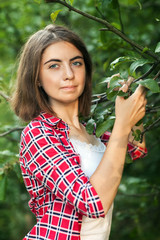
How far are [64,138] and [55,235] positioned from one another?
46cm

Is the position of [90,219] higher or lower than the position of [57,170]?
lower

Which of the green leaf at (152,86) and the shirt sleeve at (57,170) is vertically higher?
the green leaf at (152,86)

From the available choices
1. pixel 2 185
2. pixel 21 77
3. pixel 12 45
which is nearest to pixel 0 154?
pixel 2 185

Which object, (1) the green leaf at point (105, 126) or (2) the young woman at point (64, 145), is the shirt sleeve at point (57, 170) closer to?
(2) the young woman at point (64, 145)

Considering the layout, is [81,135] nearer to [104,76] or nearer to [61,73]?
[61,73]

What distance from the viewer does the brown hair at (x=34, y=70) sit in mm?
1883

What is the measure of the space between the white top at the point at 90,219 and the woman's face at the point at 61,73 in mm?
252

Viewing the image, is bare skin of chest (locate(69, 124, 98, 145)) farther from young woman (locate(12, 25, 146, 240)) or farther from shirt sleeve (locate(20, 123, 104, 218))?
shirt sleeve (locate(20, 123, 104, 218))

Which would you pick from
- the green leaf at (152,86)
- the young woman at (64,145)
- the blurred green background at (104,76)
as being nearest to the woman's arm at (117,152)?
the young woman at (64,145)

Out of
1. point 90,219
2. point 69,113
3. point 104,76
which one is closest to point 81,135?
point 69,113

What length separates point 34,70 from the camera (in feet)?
6.19

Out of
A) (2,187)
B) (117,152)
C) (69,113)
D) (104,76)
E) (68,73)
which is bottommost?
(2,187)

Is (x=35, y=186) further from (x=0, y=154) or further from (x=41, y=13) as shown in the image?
(x=41, y=13)

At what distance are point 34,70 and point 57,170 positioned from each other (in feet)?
1.92
